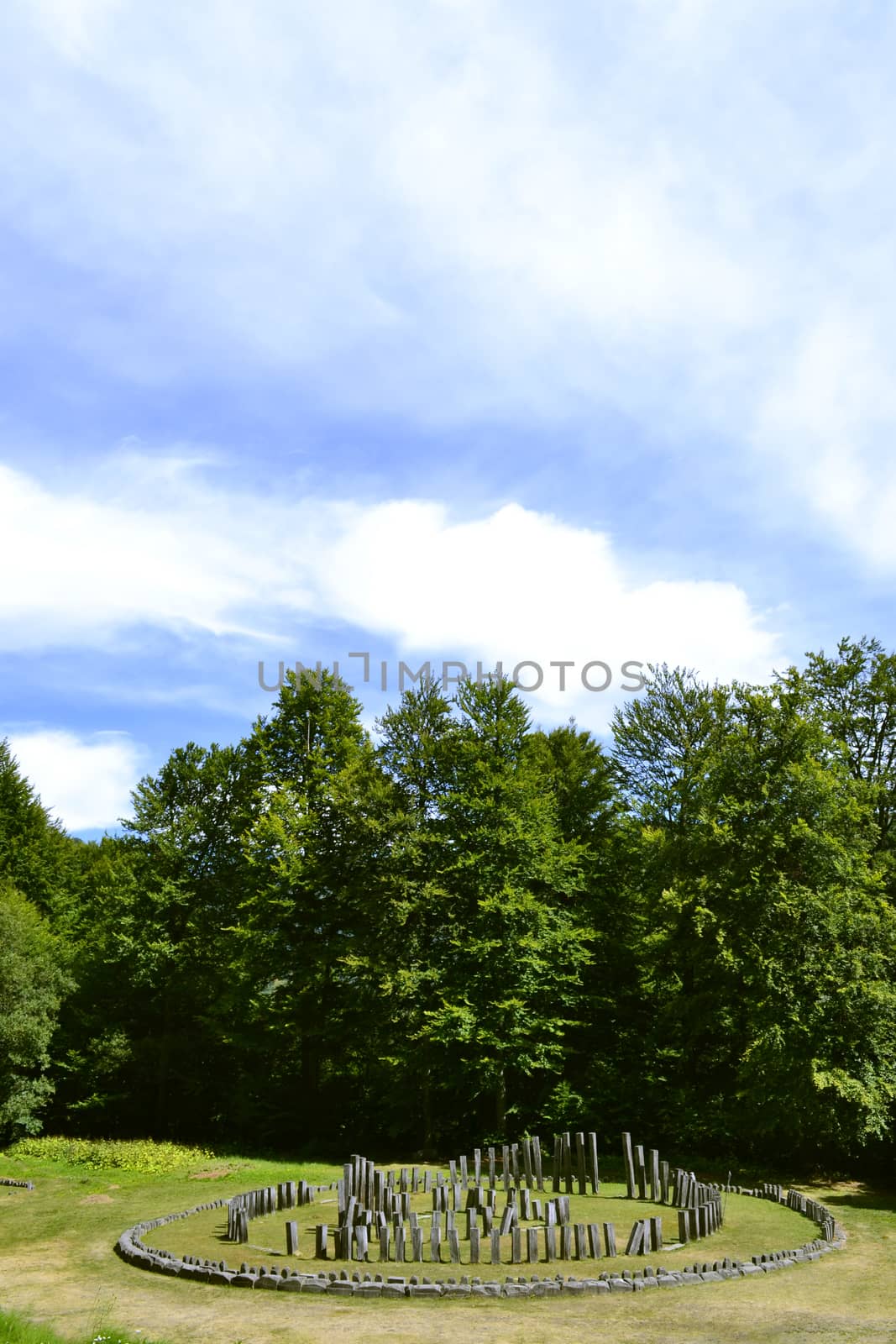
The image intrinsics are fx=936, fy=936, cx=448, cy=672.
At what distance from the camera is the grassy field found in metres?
12.3

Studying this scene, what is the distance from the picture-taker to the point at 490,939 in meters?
31.5

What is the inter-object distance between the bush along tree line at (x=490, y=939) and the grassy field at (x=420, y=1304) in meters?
7.80

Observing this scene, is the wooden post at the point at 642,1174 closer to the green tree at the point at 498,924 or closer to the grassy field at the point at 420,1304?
the grassy field at the point at 420,1304

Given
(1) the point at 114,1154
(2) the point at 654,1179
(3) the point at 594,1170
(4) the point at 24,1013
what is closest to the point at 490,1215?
(2) the point at 654,1179

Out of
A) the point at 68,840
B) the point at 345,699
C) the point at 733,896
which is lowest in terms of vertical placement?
the point at 733,896

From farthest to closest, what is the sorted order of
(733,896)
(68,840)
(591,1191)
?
(68,840)
(733,896)
(591,1191)

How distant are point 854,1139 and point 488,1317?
17.1 metres

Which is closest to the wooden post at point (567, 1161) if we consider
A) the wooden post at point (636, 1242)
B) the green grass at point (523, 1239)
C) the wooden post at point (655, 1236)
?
the green grass at point (523, 1239)

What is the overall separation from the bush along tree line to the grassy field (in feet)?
25.6

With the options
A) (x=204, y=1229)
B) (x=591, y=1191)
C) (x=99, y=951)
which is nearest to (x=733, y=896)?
(x=591, y=1191)

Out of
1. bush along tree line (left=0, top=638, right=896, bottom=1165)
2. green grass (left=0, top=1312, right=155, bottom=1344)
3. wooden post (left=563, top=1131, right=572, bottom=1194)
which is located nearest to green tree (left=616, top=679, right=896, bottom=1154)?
bush along tree line (left=0, top=638, right=896, bottom=1165)

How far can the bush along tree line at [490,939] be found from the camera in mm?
27969

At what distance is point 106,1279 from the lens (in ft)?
51.4

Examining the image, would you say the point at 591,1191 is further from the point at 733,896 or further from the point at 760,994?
the point at 733,896
